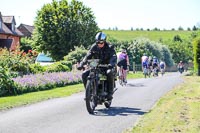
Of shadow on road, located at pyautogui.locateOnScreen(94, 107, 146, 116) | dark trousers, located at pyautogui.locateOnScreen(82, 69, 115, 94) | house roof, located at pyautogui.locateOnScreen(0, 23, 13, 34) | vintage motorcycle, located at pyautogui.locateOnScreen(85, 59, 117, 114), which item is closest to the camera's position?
vintage motorcycle, located at pyautogui.locateOnScreen(85, 59, 117, 114)

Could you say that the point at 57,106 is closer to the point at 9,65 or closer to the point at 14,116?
the point at 14,116

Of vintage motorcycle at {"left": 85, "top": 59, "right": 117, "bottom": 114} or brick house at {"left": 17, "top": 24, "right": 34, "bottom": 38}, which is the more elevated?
brick house at {"left": 17, "top": 24, "right": 34, "bottom": 38}

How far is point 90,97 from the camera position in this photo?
1058cm

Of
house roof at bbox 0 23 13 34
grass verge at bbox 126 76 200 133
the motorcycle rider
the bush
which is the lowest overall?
grass verge at bbox 126 76 200 133

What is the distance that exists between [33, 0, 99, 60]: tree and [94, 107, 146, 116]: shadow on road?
50.4 m

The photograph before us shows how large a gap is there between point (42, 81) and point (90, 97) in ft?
35.1

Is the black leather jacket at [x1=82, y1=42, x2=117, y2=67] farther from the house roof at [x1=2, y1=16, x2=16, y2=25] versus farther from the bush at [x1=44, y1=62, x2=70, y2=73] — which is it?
the house roof at [x1=2, y1=16, x2=16, y2=25]

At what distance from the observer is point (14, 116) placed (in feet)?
33.7

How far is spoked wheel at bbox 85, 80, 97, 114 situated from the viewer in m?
10.4

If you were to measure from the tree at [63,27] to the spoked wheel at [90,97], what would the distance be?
5116 centimetres

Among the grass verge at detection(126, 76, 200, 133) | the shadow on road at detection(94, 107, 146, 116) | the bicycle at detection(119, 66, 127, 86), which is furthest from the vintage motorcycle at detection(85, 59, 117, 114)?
the bicycle at detection(119, 66, 127, 86)

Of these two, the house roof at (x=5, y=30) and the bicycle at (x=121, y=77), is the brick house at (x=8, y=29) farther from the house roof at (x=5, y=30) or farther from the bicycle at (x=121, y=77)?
the bicycle at (x=121, y=77)

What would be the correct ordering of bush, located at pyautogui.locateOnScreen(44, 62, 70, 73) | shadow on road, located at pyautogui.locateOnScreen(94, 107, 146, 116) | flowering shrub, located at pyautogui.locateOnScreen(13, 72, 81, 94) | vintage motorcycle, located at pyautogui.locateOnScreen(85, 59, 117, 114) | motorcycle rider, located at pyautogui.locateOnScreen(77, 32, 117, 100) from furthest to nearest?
1. bush, located at pyautogui.locateOnScreen(44, 62, 70, 73)
2. flowering shrub, located at pyautogui.locateOnScreen(13, 72, 81, 94)
3. motorcycle rider, located at pyautogui.locateOnScreen(77, 32, 117, 100)
4. shadow on road, located at pyautogui.locateOnScreen(94, 107, 146, 116)
5. vintage motorcycle, located at pyautogui.locateOnScreen(85, 59, 117, 114)

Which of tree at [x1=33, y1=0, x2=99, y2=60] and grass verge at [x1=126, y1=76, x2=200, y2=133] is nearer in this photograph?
grass verge at [x1=126, y1=76, x2=200, y2=133]
